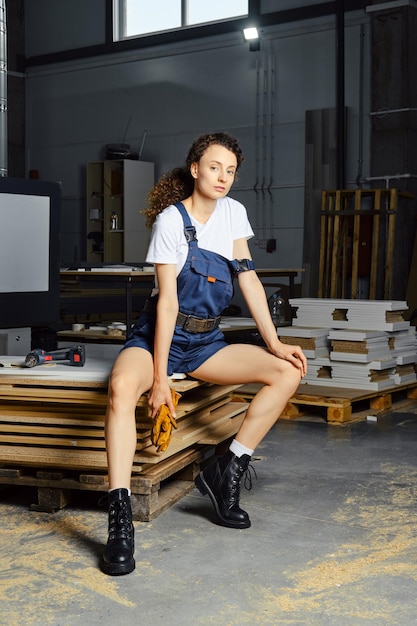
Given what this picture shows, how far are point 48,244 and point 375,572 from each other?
7.71ft

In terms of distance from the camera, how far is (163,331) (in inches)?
127

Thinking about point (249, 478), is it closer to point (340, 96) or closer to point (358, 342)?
point (358, 342)

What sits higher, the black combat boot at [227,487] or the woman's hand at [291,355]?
the woman's hand at [291,355]

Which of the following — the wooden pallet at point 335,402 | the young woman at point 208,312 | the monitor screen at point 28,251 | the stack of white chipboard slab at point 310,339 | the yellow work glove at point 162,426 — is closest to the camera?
the yellow work glove at point 162,426

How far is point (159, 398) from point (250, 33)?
957 centimetres

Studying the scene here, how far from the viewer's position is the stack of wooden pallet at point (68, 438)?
340cm

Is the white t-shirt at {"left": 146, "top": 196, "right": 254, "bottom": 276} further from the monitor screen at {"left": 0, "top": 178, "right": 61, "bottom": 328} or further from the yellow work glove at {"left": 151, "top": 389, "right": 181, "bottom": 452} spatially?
the monitor screen at {"left": 0, "top": 178, "right": 61, "bottom": 328}

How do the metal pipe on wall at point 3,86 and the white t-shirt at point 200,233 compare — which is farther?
the metal pipe on wall at point 3,86

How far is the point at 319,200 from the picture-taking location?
11.1 m

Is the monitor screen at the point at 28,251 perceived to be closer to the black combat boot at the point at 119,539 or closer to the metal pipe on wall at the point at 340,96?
the black combat boot at the point at 119,539

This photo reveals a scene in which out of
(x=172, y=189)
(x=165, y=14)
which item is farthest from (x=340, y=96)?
(x=172, y=189)

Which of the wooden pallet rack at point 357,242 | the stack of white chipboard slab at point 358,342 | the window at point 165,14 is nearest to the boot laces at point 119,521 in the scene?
the stack of white chipboard slab at point 358,342

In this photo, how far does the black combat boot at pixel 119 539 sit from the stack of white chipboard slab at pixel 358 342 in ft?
11.6

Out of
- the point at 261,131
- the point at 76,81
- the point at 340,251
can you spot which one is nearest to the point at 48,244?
the point at 340,251
